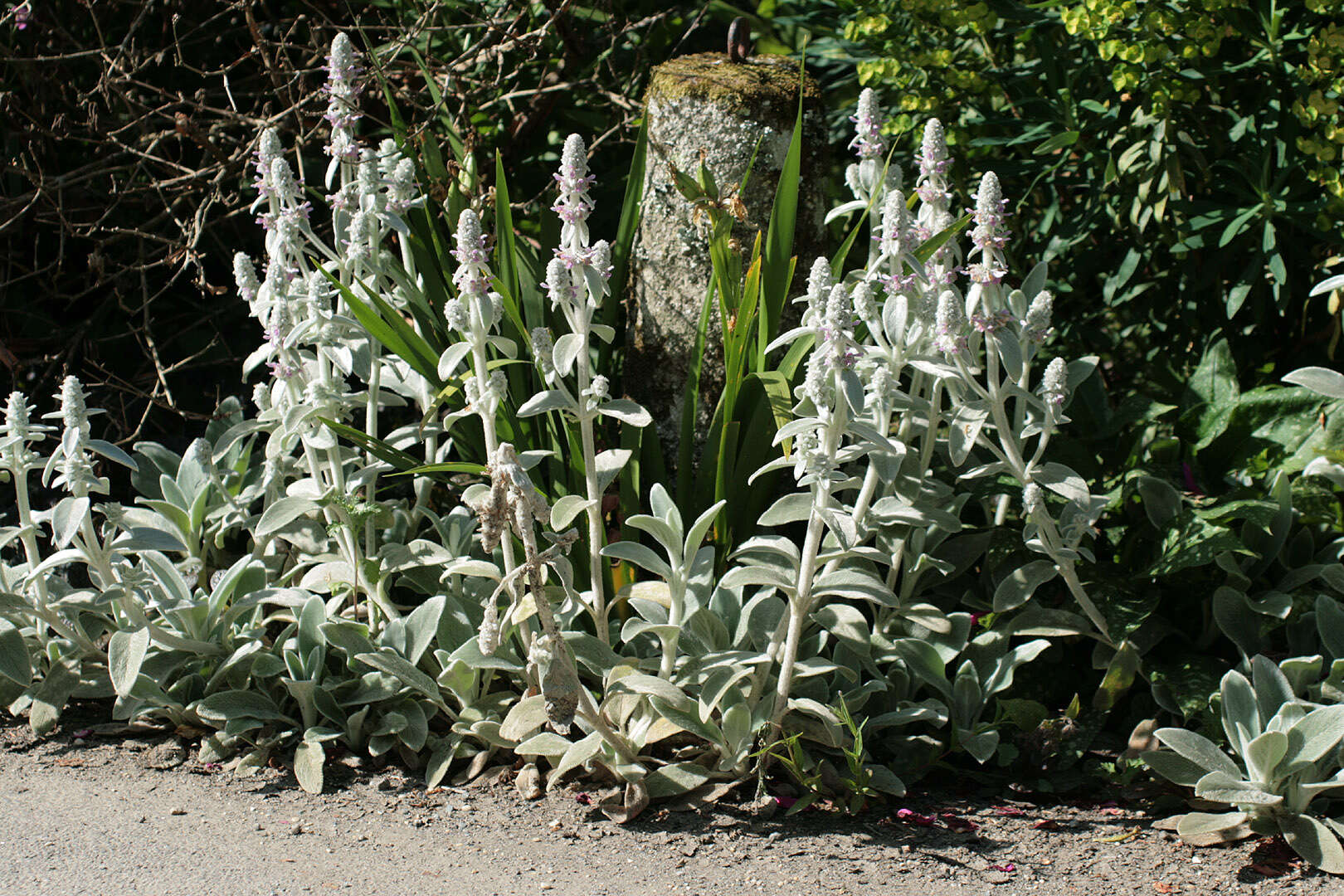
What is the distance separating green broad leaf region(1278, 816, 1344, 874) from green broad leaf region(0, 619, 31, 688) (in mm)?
2499

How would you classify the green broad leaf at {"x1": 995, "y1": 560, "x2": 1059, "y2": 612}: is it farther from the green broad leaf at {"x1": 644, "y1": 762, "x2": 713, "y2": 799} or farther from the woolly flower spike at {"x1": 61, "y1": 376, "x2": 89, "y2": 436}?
the woolly flower spike at {"x1": 61, "y1": 376, "x2": 89, "y2": 436}

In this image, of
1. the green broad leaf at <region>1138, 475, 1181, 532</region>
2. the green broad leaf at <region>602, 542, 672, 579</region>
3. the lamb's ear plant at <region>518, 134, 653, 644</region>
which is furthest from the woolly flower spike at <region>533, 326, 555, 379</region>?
the green broad leaf at <region>1138, 475, 1181, 532</region>

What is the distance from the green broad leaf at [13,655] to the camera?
94.7 inches

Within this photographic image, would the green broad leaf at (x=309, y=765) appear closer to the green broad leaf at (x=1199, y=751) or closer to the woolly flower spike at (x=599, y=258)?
the woolly flower spike at (x=599, y=258)

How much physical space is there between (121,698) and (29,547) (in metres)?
0.37

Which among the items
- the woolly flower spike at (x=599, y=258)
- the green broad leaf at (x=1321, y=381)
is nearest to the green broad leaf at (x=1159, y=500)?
the green broad leaf at (x=1321, y=381)

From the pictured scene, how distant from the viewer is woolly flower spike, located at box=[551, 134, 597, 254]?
2.14m

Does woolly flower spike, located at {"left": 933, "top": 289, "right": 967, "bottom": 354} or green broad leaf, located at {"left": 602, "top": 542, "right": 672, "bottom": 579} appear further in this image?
green broad leaf, located at {"left": 602, "top": 542, "right": 672, "bottom": 579}

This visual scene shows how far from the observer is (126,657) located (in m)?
2.32

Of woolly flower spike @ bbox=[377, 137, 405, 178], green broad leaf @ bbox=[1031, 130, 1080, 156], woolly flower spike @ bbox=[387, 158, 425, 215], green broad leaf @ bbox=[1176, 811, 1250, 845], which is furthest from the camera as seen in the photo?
green broad leaf @ bbox=[1031, 130, 1080, 156]

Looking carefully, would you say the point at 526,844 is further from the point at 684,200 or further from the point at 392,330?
the point at 684,200

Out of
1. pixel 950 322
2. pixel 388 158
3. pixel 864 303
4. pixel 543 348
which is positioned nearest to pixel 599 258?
pixel 543 348

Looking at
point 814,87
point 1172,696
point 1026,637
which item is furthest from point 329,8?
point 1172,696

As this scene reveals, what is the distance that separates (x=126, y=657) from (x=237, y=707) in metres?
0.24
